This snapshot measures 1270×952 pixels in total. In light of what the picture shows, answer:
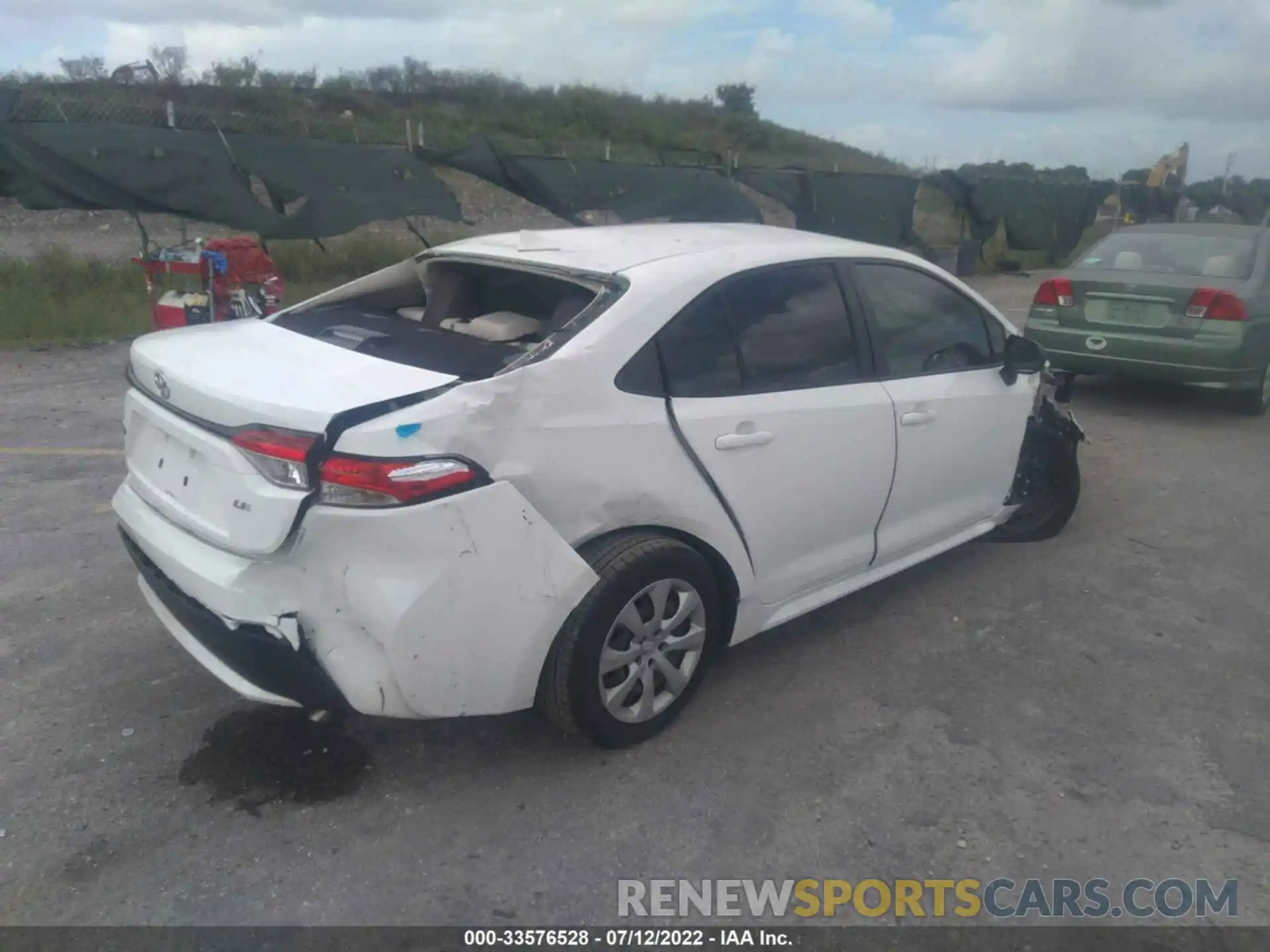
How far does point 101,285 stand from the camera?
35.1 ft

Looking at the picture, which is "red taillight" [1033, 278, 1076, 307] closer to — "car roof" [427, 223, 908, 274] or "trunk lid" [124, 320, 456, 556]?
"car roof" [427, 223, 908, 274]

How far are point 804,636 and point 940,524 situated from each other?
778 mm

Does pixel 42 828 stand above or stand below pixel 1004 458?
below

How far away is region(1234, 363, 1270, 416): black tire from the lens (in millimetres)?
7801

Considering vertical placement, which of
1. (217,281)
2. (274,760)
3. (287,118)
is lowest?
(274,760)

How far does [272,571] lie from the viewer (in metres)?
2.70

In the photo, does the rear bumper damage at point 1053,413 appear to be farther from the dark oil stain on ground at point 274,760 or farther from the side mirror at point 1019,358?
the dark oil stain on ground at point 274,760

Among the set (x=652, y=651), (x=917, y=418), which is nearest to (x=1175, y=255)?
(x=917, y=418)

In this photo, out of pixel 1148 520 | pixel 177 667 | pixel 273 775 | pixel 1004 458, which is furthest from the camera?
pixel 1148 520

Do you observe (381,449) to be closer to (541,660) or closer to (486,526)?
(486,526)

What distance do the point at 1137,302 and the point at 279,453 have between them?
271 inches

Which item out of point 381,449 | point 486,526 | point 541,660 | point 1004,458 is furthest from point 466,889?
point 1004,458

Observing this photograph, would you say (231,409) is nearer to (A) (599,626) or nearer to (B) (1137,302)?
(A) (599,626)

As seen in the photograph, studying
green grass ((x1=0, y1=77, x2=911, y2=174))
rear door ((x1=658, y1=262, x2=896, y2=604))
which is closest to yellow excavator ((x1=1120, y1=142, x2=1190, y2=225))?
green grass ((x1=0, y1=77, x2=911, y2=174))
